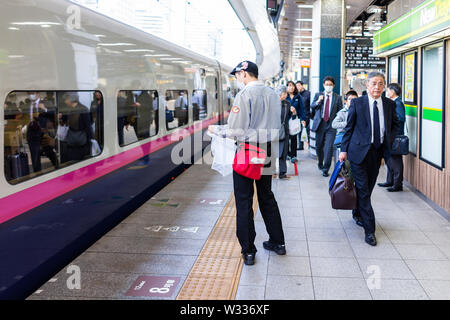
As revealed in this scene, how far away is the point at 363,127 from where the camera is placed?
4496mm

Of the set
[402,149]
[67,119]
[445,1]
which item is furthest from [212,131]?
[402,149]

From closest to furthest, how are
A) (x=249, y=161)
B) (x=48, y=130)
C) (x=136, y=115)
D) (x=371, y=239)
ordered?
(x=48, y=130) → (x=249, y=161) → (x=371, y=239) → (x=136, y=115)

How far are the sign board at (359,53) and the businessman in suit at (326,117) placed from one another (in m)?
9.17

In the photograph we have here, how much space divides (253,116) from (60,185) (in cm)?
157

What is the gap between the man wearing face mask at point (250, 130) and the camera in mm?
3795

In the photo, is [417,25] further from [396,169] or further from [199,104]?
[199,104]

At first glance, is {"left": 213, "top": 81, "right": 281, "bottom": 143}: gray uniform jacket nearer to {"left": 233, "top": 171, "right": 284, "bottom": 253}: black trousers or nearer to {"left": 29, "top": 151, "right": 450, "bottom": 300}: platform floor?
{"left": 233, "top": 171, "right": 284, "bottom": 253}: black trousers

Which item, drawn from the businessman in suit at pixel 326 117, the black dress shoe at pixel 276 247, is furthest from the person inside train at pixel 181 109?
the black dress shoe at pixel 276 247

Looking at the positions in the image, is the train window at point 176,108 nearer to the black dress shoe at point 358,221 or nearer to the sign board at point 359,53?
the black dress shoe at point 358,221

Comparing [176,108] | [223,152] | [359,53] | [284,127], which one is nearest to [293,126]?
[284,127]

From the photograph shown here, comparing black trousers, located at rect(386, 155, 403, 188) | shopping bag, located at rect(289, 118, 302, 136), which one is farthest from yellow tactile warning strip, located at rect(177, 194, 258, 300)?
shopping bag, located at rect(289, 118, 302, 136)

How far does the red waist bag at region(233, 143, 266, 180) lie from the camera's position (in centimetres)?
380

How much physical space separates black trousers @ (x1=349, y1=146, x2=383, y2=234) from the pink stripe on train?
231 cm

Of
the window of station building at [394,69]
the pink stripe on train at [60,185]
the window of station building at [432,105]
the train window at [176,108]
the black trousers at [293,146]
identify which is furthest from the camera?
the black trousers at [293,146]
